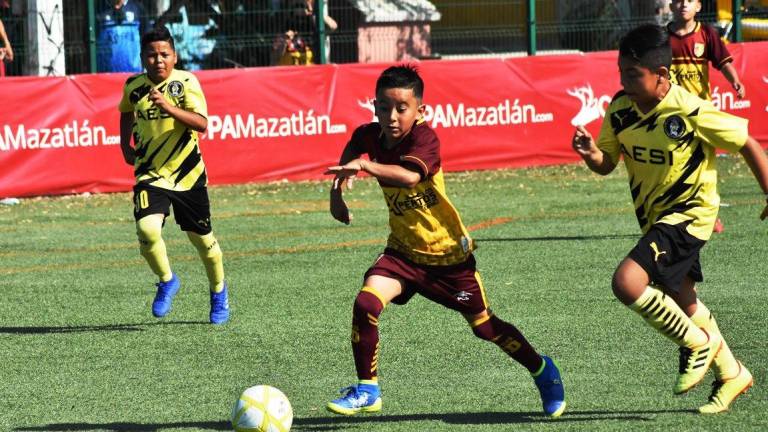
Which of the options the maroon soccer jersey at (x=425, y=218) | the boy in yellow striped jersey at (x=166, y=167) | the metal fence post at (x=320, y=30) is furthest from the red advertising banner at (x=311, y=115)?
the maroon soccer jersey at (x=425, y=218)

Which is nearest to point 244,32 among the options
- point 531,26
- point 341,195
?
Result: point 531,26

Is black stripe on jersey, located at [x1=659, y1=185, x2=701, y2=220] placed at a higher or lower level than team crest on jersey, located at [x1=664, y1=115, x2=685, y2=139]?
lower

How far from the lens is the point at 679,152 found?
623cm

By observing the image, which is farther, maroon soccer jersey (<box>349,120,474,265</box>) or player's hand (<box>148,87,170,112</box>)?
player's hand (<box>148,87,170,112</box>)

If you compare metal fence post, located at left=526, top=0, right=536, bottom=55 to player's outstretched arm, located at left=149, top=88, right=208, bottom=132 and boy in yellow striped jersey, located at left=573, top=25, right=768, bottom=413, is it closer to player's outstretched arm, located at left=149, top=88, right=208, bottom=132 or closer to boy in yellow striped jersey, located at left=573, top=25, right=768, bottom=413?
player's outstretched arm, located at left=149, top=88, right=208, bottom=132

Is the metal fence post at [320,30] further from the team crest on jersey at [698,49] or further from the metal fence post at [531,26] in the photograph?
the team crest on jersey at [698,49]

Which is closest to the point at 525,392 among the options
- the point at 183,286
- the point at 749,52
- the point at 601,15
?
the point at 183,286

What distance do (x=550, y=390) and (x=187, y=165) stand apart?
3741 millimetres

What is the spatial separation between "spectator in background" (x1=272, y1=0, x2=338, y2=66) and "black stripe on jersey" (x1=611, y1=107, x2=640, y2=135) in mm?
12925

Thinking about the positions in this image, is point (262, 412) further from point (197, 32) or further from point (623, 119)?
point (197, 32)

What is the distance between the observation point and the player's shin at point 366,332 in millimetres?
6223

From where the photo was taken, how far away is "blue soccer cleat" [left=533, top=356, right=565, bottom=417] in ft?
20.6

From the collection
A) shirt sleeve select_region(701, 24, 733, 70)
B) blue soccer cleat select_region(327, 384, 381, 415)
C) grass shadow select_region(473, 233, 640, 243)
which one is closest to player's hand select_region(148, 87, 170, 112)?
blue soccer cleat select_region(327, 384, 381, 415)

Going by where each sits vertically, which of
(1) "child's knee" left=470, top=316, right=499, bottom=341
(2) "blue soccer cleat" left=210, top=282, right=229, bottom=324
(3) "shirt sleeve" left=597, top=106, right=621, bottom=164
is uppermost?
(3) "shirt sleeve" left=597, top=106, right=621, bottom=164
